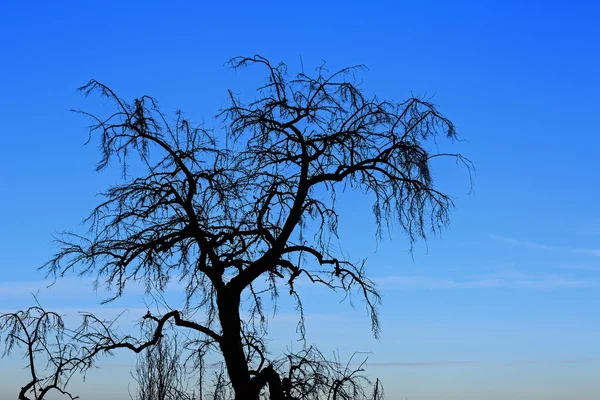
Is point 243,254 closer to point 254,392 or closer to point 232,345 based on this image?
point 232,345

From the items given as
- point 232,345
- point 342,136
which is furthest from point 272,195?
point 232,345

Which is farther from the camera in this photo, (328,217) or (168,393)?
(168,393)

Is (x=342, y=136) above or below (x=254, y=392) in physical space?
above

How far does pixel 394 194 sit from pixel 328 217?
42.8 inches

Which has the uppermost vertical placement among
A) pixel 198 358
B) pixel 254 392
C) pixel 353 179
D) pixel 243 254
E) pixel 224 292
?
pixel 353 179

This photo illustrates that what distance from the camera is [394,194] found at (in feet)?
29.1

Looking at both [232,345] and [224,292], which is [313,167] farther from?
[232,345]

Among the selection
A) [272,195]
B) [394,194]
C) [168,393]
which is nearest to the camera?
[394,194]

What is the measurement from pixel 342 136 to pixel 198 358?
3706mm

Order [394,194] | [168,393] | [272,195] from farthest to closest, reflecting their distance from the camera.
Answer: [168,393] < [272,195] < [394,194]

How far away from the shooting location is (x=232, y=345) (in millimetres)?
9055

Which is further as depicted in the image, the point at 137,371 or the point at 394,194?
the point at 137,371

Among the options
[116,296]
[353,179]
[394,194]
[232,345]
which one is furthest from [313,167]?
[116,296]

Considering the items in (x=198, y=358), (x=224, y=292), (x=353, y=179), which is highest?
(x=353, y=179)
